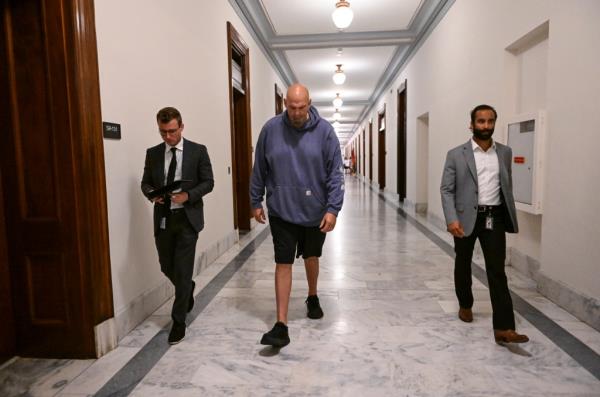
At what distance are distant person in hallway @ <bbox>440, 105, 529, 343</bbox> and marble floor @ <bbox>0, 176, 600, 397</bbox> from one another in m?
0.35

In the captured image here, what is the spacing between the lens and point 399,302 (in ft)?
11.7

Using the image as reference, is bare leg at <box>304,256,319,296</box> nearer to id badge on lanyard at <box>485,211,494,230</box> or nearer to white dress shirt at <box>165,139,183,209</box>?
white dress shirt at <box>165,139,183,209</box>

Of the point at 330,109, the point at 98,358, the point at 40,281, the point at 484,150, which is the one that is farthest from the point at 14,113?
the point at 330,109

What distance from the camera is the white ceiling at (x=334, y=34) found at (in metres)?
7.09

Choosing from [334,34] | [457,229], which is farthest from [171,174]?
[334,34]

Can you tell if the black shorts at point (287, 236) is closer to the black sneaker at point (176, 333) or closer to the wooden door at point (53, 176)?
the black sneaker at point (176, 333)

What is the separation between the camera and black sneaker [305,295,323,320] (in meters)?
3.24

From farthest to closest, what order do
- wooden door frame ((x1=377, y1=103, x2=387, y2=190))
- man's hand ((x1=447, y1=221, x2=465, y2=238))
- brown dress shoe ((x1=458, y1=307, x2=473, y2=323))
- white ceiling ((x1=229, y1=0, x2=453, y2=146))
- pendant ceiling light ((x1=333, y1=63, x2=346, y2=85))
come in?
wooden door frame ((x1=377, y1=103, x2=387, y2=190)) → pendant ceiling light ((x1=333, y1=63, x2=346, y2=85)) → white ceiling ((x1=229, y1=0, x2=453, y2=146)) → brown dress shoe ((x1=458, y1=307, x2=473, y2=323)) → man's hand ((x1=447, y1=221, x2=465, y2=238))

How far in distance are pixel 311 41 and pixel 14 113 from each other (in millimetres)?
7179

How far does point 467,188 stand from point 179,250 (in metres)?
1.99

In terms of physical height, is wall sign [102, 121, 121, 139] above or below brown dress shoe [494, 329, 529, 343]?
above

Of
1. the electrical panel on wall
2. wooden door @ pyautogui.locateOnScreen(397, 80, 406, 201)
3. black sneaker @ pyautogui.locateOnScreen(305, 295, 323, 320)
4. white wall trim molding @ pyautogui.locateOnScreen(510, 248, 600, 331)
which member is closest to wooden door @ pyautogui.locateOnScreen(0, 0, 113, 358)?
black sneaker @ pyautogui.locateOnScreen(305, 295, 323, 320)

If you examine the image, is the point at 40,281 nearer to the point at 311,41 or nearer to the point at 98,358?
the point at 98,358

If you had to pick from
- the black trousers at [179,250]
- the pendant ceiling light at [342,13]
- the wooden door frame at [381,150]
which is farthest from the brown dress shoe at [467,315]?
the wooden door frame at [381,150]
